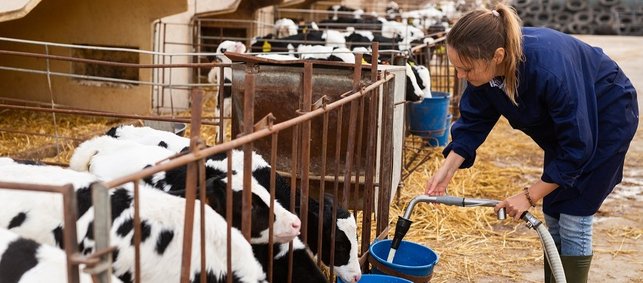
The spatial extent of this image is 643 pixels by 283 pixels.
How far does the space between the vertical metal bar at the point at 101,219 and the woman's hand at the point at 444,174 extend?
223 cm

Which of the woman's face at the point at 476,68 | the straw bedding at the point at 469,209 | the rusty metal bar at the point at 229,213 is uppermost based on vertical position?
the woman's face at the point at 476,68

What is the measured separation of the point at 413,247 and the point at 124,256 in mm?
1893

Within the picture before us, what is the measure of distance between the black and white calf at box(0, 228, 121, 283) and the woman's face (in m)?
1.72

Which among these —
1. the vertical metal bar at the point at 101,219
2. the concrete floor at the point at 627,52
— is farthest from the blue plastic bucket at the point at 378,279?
the concrete floor at the point at 627,52

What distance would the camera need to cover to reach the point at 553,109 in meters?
3.23

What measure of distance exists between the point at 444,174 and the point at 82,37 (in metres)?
8.33

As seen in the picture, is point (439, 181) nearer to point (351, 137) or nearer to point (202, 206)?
point (351, 137)

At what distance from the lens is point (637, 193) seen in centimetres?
779

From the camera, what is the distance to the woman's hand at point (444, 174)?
3.81 meters

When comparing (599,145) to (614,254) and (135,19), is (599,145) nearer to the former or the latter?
(614,254)

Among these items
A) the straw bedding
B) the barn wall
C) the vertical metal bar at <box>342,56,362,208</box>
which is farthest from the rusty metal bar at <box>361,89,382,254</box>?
Result: the barn wall

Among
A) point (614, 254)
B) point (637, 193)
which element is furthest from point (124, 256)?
point (637, 193)

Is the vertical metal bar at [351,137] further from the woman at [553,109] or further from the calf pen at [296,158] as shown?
the woman at [553,109]

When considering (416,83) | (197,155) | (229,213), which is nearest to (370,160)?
(229,213)
